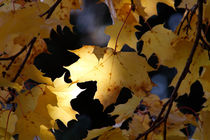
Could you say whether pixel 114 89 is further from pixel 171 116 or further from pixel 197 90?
pixel 197 90

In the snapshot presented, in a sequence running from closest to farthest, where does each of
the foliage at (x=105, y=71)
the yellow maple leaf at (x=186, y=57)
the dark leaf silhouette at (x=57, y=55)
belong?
the foliage at (x=105, y=71) → the yellow maple leaf at (x=186, y=57) → the dark leaf silhouette at (x=57, y=55)

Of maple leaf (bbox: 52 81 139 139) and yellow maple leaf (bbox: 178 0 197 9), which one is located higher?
yellow maple leaf (bbox: 178 0 197 9)

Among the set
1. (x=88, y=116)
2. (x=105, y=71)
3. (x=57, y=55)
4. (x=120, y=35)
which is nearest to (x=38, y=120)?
(x=105, y=71)

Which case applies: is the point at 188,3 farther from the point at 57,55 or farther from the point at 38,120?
the point at 57,55

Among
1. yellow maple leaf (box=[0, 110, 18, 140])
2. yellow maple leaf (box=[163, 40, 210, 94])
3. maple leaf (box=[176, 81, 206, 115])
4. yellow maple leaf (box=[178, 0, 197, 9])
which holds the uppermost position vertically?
yellow maple leaf (box=[178, 0, 197, 9])

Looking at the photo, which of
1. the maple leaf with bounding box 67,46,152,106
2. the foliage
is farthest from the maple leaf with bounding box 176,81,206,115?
the maple leaf with bounding box 67,46,152,106

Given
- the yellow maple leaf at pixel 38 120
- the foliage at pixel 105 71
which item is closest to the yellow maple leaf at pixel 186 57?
the foliage at pixel 105 71

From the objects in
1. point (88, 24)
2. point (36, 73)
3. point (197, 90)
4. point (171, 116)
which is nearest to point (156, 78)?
point (197, 90)

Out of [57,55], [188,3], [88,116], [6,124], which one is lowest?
[88,116]

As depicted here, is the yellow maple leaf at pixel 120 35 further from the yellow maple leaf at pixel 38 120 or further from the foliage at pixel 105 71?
the yellow maple leaf at pixel 38 120

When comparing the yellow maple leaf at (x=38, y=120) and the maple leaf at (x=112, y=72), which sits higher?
the maple leaf at (x=112, y=72)

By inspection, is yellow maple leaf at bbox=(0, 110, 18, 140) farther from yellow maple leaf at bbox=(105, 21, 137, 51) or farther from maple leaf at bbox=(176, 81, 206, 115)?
maple leaf at bbox=(176, 81, 206, 115)

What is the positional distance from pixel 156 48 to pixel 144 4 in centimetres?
18

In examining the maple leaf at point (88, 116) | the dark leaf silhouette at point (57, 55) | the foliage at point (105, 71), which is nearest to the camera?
the foliage at point (105, 71)
